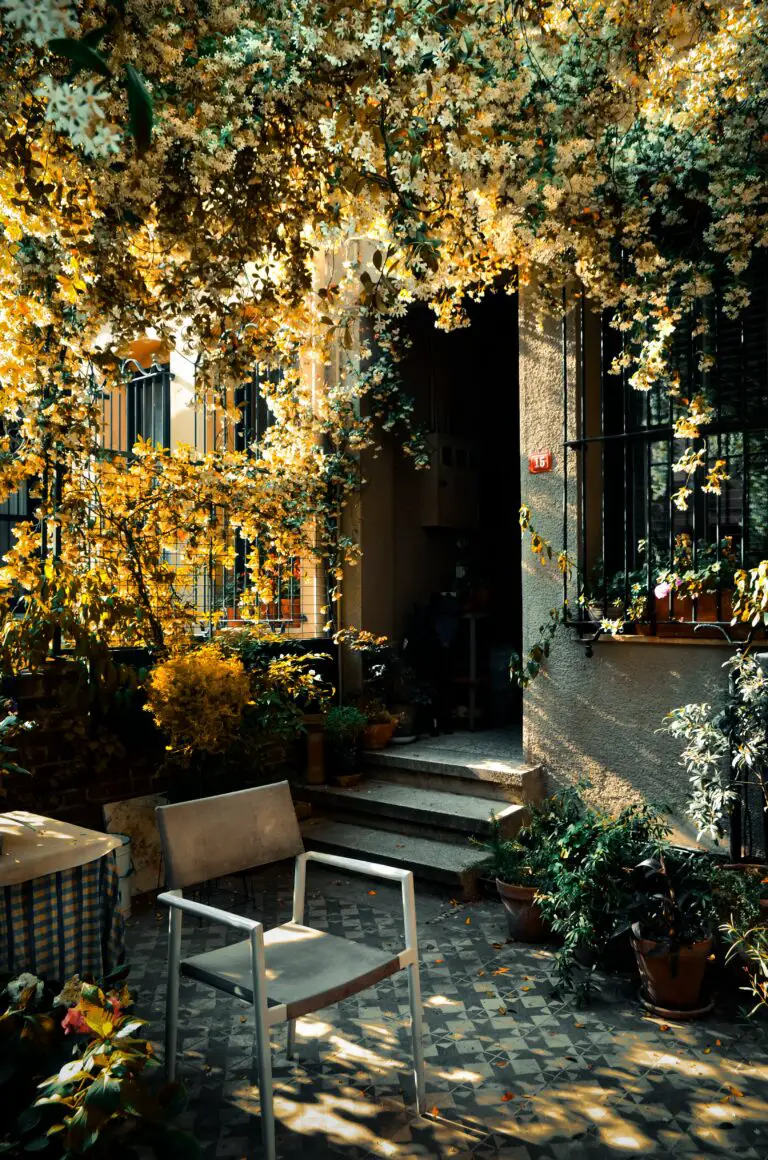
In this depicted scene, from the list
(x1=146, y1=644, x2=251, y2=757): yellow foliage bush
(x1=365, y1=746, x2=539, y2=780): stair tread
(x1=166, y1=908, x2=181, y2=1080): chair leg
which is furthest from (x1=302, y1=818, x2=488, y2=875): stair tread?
(x1=166, y1=908, x2=181, y2=1080): chair leg

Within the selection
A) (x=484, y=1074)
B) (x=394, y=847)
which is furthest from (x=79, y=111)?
(x=394, y=847)

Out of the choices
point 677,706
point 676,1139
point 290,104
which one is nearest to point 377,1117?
point 676,1139

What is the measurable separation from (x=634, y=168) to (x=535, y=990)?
4.07 meters

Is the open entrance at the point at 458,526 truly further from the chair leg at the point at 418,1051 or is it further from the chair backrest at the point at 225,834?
the chair leg at the point at 418,1051

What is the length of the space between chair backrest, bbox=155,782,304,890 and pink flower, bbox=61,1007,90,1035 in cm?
61

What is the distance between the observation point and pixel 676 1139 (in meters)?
2.57

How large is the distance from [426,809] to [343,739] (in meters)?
0.95

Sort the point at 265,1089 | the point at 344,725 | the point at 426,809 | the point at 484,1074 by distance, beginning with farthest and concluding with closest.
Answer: the point at 344,725, the point at 426,809, the point at 484,1074, the point at 265,1089

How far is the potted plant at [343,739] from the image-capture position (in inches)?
235

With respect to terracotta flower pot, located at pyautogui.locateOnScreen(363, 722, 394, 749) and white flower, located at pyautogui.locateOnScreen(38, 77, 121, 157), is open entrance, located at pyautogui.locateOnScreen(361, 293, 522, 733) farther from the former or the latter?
white flower, located at pyautogui.locateOnScreen(38, 77, 121, 157)

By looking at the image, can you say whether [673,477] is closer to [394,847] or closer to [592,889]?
[592,889]

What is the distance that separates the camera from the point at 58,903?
8.73 feet

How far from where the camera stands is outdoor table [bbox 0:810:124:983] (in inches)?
100

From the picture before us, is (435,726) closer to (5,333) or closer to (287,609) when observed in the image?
(287,609)
